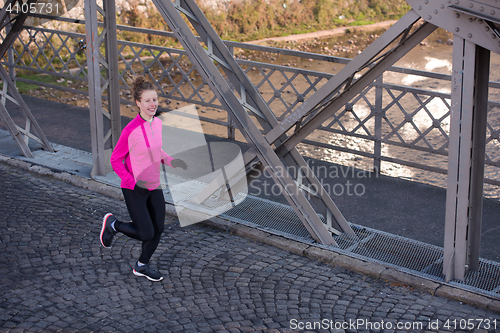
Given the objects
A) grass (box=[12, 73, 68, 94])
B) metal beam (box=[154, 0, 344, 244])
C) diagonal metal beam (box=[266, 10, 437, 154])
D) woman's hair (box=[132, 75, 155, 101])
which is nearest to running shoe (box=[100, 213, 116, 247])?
woman's hair (box=[132, 75, 155, 101])

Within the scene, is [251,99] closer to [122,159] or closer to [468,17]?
[122,159]

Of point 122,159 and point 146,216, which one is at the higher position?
point 122,159

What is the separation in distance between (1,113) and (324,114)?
484cm

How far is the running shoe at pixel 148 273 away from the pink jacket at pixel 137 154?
2.45ft

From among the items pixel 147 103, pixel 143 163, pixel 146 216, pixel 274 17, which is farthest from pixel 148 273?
pixel 274 17

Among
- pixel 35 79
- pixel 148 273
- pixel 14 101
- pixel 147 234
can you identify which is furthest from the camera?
pixel 35 79

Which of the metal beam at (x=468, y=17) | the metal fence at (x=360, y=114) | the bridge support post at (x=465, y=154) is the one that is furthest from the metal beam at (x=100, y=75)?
the bridge support post at (x=465, y=154)

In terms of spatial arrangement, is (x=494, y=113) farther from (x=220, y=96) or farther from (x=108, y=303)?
(x=108, y=303)

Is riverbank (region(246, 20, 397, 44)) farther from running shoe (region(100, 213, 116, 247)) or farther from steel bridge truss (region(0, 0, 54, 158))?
running shoe (region(100, 213, 116, 247))

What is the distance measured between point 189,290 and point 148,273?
42 centimetres

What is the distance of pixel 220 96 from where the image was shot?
533cm

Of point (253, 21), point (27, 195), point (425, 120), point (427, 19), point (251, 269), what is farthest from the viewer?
point (253, 21)

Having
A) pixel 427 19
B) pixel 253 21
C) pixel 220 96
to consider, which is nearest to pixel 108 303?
pixel 220 96

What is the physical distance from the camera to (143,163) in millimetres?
4422
